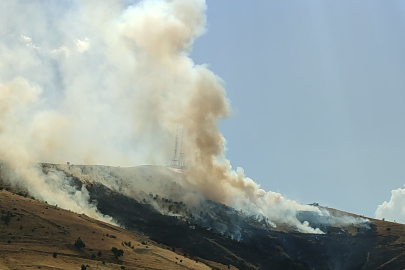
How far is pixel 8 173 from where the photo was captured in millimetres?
144375

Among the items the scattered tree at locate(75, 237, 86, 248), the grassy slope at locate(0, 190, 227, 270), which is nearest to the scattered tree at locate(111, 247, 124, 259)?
the grassy slope at locate(0, 190, 227, 270)

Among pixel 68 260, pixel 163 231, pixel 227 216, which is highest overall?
pixel 227 216

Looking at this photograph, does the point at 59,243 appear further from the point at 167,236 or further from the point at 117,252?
the point at 167,236

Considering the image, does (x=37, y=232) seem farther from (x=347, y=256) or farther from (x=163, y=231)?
(x=347, y=256)

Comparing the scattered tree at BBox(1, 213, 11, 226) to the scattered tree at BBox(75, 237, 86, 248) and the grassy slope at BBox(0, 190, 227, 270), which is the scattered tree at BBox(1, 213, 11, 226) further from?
the scattered tree at BBox(75, 237, 86, 248)

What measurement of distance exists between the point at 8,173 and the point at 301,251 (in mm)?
112135

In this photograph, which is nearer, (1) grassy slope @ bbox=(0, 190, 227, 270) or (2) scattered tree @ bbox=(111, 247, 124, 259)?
(1) grassy slope @ bbox=(0, 190, 227, 270)

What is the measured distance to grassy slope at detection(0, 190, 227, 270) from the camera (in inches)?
3204

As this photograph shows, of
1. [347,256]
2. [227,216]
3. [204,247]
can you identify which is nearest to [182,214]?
[227,216]

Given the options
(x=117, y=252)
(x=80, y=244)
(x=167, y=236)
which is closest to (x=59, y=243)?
(x=80, y=244)

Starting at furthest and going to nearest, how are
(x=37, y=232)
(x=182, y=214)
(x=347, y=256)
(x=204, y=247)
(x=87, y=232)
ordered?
(x=182, y=214) → (x=347, y=256) → (x=204, y=247) → (x=87, y=232) → (x=37, y=232)

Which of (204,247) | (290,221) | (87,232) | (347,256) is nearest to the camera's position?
(87,232)

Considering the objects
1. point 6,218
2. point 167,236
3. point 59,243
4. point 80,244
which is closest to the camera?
point 59,243

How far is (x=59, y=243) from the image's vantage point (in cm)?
9331
